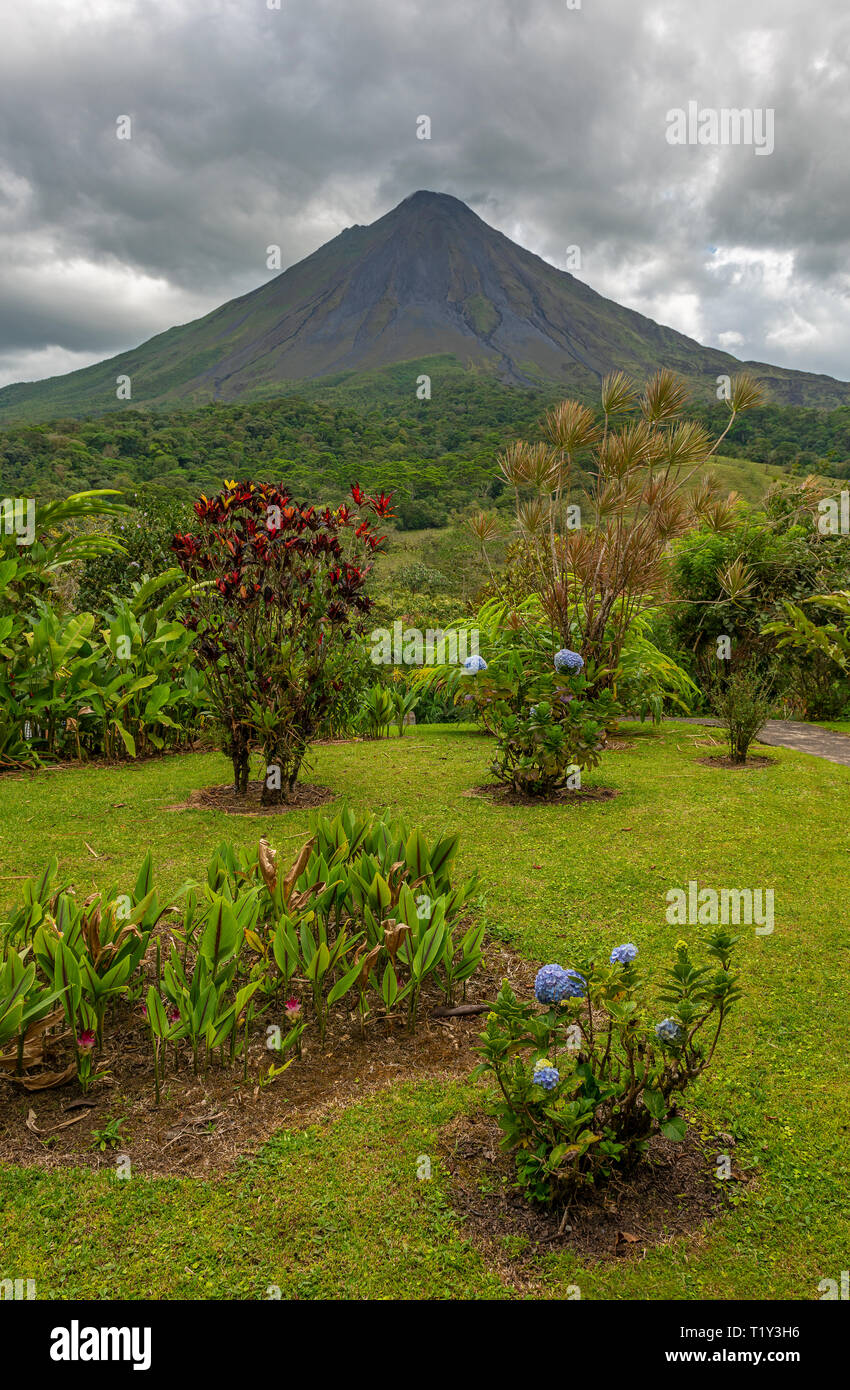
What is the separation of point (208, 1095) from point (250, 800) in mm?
3242

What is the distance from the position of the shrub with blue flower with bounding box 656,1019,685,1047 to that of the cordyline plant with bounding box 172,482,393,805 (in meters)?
3.50

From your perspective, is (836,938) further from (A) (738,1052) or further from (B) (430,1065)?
(B) (430,1065)

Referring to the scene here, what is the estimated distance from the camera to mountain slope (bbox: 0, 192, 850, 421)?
466 feet

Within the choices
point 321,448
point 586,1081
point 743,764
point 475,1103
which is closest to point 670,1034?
point 586,1081

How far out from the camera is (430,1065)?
250 cm

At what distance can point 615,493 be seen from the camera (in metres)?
6.88

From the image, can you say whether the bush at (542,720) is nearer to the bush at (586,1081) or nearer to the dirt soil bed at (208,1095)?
the dirt soil bed at (208,1095)

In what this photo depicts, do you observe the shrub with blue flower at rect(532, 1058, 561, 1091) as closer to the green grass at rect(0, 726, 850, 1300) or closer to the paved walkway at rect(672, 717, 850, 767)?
the green grass at rect(0, 726, 850, 1300)

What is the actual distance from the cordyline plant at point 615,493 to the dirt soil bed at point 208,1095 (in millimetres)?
4377

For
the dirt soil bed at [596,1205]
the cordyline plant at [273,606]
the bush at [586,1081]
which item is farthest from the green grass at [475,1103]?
the cordyline plant at [273,606]

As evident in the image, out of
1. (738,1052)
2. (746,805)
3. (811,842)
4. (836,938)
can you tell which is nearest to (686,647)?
(746,805)

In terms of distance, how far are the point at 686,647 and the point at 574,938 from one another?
7.70 meters

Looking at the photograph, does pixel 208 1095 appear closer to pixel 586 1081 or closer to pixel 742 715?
pixel 586 1081

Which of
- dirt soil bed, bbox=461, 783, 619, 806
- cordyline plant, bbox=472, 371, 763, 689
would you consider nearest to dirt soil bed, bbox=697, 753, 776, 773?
cordyline plant, bbox=472, 371, 763, 689
